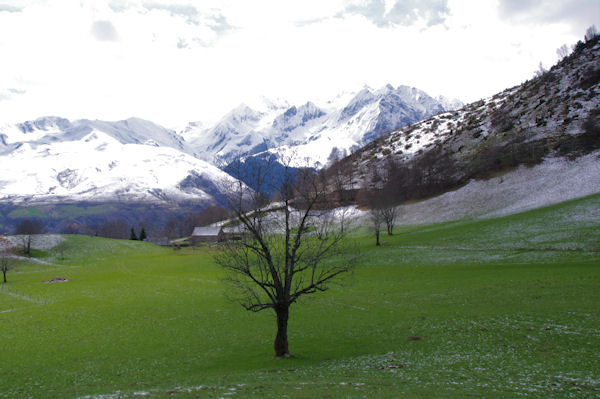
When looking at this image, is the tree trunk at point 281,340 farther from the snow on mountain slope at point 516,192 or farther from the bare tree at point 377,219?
the snow on mountain slope at point 516,192

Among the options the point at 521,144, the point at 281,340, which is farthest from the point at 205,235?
the point at 281,340

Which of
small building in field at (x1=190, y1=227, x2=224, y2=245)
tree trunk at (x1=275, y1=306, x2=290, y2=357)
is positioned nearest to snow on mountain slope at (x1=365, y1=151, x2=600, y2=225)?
tree trunk at (x1=275, y1=306, x2=290, y2=357)

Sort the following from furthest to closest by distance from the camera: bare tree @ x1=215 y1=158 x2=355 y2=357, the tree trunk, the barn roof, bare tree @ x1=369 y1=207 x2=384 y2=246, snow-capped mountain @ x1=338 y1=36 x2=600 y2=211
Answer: the barn roof
snow-capped mountain @ x1=338 y1=36 x2=600 y2=211
bare tree @ x1=369 y1=207 x2=384 y2=246
bare tree @ x1=215 y1=158 x2=355 y2=357
the tree trunk

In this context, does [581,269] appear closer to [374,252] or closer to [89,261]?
[374,252]

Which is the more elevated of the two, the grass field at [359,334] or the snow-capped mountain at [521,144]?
the snow-capped mountain at [521,144]

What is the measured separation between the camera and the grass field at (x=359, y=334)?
17.2m

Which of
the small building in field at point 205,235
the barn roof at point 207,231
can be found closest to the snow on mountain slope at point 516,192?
the small building in field at point 205,235

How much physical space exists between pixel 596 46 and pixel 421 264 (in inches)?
6423

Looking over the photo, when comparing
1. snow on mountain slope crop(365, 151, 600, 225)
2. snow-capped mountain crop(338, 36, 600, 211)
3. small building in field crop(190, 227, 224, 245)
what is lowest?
small building in field crop(190, 227, 224, 245)

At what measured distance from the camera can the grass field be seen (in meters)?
17.2

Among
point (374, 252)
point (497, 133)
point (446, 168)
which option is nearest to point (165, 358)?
point (374, 252)

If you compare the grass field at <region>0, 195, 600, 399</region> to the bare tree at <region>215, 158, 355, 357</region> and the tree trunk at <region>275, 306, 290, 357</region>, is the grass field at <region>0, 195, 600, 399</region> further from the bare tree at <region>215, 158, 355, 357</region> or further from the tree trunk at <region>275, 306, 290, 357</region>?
the bare tree at <region>215, 158, 355, 357</region>

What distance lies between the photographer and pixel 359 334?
2792 cm

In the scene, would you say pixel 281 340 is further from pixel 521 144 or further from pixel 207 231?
pixel 207 231
